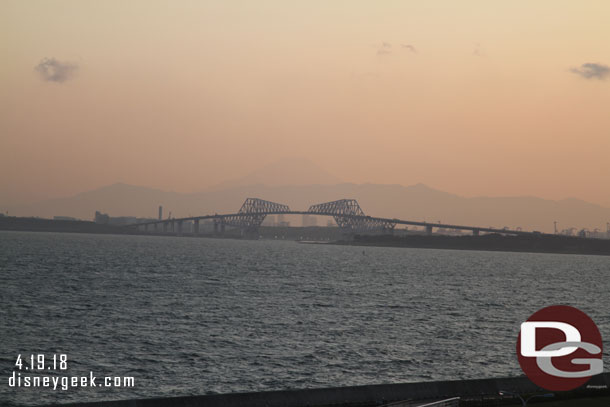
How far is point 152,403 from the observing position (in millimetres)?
15336

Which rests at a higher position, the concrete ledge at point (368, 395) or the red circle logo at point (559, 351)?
the concrete ledge at point (368, 395)

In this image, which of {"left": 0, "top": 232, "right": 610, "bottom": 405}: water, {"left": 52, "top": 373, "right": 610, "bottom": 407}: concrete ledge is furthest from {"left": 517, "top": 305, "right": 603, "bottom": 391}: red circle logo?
{"left": 0, "top": 232, "right": 610, "bottom": 405}: water

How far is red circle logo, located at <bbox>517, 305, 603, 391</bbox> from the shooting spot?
63.7ft

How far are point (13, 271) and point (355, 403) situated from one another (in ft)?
201

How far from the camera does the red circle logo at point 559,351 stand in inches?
765

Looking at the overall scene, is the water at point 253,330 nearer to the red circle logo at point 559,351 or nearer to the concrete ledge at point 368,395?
the red circle logo at point 559,351

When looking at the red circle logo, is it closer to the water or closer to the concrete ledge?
the concrete ledge

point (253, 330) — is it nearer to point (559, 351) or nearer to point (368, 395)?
point (559, 351)

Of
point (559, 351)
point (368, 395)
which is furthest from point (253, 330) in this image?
point (368, 395)

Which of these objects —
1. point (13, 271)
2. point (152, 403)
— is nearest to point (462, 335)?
point (152, 403)

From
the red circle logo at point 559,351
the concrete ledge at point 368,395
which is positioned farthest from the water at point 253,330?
the concrete ledge at point 368,395

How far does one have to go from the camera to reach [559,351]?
3080 cm

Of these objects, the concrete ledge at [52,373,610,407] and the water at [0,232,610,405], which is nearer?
the concrete ledge at [52,373,610,407]

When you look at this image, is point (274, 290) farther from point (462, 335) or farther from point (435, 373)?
point (435, 373)
